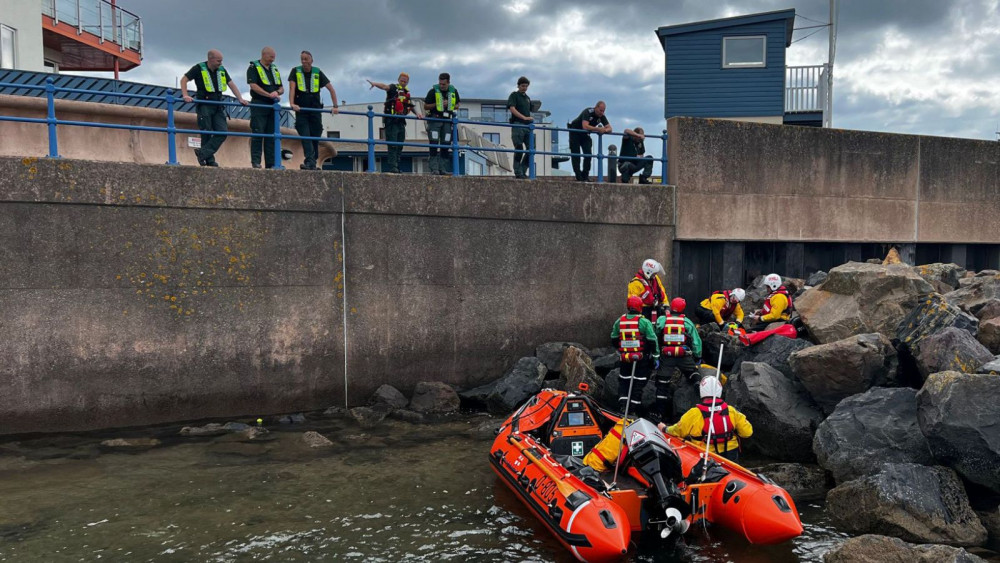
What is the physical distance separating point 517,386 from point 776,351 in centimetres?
358

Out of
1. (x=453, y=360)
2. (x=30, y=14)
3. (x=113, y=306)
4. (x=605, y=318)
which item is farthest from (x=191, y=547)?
(x=30, y=14)

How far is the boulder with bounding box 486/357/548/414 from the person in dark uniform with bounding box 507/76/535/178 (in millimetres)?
3185

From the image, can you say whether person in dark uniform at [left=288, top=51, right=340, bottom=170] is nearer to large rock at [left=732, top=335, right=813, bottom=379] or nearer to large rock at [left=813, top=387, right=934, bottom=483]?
large rock at [left=732, top=335, right=813, bottom=379]

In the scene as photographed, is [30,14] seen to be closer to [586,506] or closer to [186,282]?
[186,282]

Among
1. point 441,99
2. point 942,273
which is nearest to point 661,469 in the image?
point 441,99

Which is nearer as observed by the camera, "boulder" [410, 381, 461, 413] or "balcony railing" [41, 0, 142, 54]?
"boulder" [410, 381, 461, 413]

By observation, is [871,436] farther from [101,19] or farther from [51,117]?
[101,19]

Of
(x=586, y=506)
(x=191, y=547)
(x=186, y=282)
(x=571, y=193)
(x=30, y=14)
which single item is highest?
(x=30, y=14)

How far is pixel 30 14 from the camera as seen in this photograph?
14945 millimetres

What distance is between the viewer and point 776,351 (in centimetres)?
1038

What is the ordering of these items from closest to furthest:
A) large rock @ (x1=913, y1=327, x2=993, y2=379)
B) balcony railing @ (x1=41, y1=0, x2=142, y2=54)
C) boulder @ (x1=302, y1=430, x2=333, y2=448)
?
large rock @ (x1=913, y1=327, x2=993, y2=379), boulder @ (x1=302, y1=430, x2=333, y2=448), balcony railing @ (x1=41, y1=0, x2=142, y2=54)

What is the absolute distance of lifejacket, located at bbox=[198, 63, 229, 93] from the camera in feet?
33.2

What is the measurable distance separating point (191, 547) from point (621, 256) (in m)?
8.08

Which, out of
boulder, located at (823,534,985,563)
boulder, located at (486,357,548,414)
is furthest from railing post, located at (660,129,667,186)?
boulder, located at (823,534,985,563)
